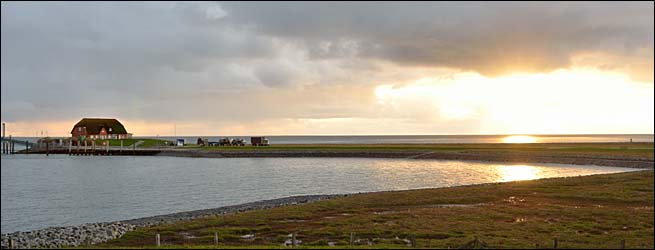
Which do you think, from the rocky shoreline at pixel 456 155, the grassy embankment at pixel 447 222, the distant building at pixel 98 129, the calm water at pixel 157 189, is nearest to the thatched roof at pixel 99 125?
the distant building at pixel 98 129

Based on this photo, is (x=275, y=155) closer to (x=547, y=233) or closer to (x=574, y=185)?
(x=574, y=185)

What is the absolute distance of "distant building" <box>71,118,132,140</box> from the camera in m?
163

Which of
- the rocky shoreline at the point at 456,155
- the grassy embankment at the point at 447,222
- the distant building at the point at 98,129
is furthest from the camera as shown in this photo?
the distant building at the point at 98,129

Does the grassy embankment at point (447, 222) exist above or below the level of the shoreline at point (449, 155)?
below

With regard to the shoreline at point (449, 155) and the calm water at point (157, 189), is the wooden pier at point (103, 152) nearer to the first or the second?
the shoreline at point (449, 155)

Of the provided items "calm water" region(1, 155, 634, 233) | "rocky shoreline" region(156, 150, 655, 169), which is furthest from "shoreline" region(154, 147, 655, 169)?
"calm water" region(1, 155, 634, 233)

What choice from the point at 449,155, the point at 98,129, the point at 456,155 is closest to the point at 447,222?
the point at 456,155

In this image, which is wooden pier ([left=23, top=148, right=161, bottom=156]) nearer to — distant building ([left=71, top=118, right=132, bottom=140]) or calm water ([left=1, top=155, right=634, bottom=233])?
distant building ([left=71, top=118, right=132, bottom=140])

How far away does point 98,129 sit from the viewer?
16688 cm

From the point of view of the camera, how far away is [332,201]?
37.7 metres

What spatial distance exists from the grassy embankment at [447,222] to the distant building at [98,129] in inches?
5582

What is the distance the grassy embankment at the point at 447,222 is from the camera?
75.3ft

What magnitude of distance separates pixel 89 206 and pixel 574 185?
1492 inches

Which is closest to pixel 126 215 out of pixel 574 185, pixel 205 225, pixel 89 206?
pixel 89 206
